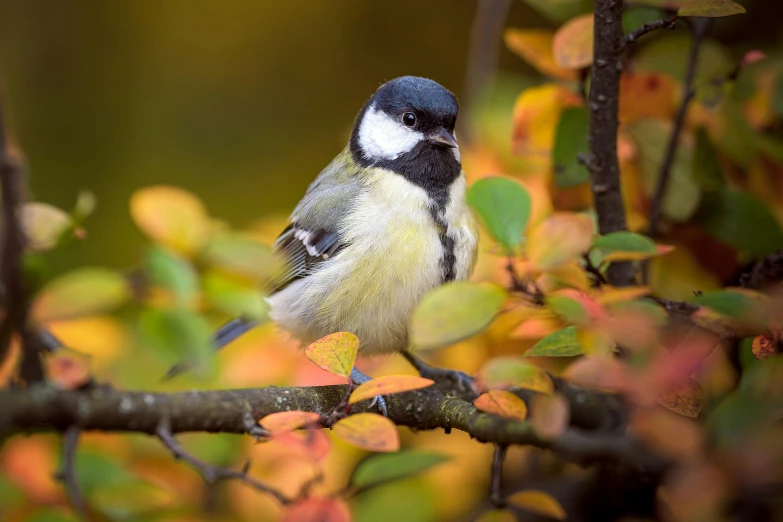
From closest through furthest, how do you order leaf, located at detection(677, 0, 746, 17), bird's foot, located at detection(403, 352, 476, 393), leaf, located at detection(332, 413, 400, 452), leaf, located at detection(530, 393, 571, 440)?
leaf, located at detection(530, 393, 571, 440), leaf, located at detection(332, 413, 400, 452), leaf, located at detection(677, 0, 746, 17), bird's foot, located at detection(403, 352, 476, 393)

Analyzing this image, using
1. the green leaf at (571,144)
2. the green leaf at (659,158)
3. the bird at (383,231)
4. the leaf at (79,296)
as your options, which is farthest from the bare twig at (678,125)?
the leaf at (79,296)

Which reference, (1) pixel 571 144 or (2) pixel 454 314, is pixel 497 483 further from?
(1) pixel 571 144

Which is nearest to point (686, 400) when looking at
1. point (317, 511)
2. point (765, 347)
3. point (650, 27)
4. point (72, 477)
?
point (765, 347)

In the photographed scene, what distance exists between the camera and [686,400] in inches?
26.9

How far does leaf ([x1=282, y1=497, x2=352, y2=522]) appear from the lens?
715mm

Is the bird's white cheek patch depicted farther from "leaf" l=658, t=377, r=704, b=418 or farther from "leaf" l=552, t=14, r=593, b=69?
"leaf" l=658, t=377, r=704, b=418

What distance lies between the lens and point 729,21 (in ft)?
4.54

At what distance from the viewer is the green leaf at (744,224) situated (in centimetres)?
103

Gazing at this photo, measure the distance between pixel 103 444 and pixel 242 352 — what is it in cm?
29

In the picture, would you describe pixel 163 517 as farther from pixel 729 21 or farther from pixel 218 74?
pixel 218 74

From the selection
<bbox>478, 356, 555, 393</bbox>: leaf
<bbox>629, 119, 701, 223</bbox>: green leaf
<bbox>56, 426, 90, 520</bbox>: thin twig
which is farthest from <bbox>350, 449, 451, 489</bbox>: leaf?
<bbox>629, 119, 701, 223</bbox>: green leaf

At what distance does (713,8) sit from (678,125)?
0.34m

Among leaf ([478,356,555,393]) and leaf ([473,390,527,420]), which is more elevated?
leaf ([478,356,555,393])

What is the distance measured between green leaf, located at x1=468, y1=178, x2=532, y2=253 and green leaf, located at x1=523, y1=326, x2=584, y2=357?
112mm
